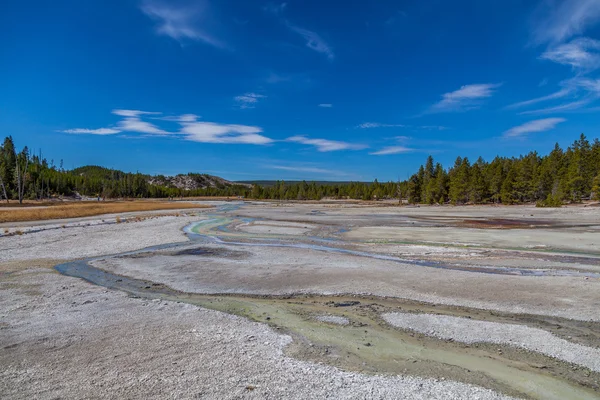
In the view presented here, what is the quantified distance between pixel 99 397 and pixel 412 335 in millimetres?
6247

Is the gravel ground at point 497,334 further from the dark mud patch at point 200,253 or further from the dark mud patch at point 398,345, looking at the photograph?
the dark mud patch at point 200,253

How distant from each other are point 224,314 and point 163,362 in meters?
3.03

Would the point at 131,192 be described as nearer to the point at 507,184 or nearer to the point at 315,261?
the point at 507,184

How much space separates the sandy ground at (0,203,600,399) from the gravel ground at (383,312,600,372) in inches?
4.3

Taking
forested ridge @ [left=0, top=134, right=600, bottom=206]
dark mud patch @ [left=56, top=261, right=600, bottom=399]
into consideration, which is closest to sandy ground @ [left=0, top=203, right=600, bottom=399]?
→ dark mud patch @ [left=56, top=261, right=600, bottom=399]

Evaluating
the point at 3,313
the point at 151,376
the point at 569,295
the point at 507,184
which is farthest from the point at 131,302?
the point at 507,184

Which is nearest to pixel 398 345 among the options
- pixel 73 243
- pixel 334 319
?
pixel 334 319

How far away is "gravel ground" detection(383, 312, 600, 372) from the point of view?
22.5 ft

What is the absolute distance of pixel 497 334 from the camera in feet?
26.1

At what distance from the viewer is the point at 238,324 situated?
8539 mm

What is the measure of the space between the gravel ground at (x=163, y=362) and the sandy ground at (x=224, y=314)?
0.09 ft

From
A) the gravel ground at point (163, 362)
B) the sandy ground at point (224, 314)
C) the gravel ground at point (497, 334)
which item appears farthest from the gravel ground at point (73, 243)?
the gravel ground at point (497, 334)

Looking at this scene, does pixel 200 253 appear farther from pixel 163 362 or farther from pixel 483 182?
pixel 483 182

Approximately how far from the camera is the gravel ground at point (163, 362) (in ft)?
17.8
